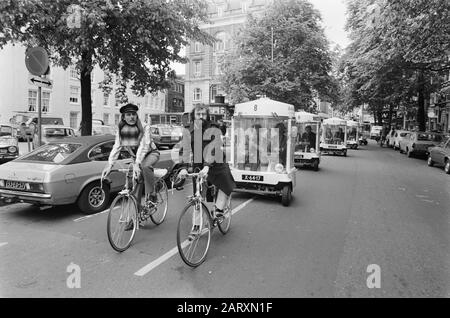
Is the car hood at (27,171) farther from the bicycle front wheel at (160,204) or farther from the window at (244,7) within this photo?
the window at (244,7)

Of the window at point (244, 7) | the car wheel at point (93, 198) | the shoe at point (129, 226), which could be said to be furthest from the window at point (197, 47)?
the shoe at point (129, 226)

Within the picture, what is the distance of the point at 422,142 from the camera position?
2448cm

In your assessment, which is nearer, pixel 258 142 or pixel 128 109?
pixel 128 109

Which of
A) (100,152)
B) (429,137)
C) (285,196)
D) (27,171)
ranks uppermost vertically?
(100,152)

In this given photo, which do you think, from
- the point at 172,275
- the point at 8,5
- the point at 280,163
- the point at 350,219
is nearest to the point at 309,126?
the point at 280,163

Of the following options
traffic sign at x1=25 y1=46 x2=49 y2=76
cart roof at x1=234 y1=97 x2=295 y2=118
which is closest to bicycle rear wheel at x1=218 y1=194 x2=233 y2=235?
cart roof at x1=234 y1=97 x2=295 y2=118

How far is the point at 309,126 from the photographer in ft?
53.5

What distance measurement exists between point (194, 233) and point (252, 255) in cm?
89

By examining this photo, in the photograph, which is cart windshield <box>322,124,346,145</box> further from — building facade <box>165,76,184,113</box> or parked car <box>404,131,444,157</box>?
building facade <box>165,76,184,113</box>

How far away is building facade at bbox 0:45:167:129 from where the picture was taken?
3525 centimetres

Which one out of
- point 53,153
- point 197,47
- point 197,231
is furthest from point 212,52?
point 197,231

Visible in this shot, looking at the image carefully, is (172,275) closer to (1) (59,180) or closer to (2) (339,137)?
(1) (59,180)

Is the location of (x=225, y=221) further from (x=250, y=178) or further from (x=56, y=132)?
(x=56, y=132)
